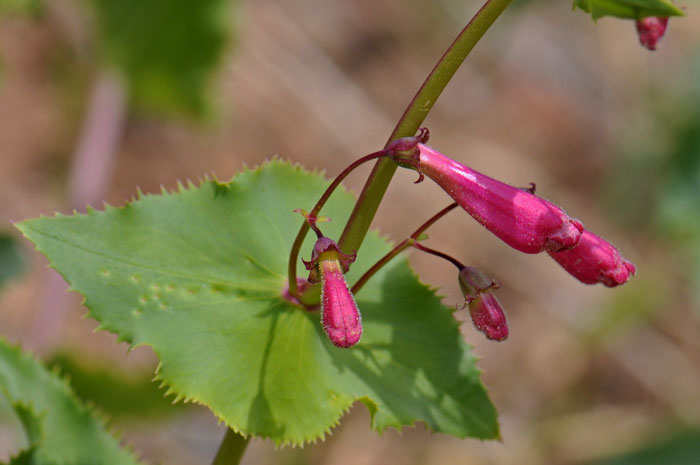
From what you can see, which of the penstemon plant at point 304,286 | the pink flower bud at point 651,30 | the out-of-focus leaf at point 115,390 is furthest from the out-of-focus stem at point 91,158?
the pink flower bud at point 651,30

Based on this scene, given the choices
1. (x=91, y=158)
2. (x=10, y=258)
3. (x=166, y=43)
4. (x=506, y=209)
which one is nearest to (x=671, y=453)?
(x=506, y=209)

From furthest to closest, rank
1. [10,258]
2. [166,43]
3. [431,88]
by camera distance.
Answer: [166,43] < [10,258] < [431,88]

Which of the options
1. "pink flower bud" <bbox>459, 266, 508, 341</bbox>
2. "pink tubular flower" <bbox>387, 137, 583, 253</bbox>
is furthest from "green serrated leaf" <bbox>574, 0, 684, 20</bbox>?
"pink flower bud" <bbox>459, 266, 508, 341</bbox>

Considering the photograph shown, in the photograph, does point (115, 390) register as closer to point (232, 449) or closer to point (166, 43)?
point (232, 449)

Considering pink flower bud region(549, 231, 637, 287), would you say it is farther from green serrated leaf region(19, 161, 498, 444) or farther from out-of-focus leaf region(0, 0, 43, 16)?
out-of-focus leaf region(0, 0, 43, 16)

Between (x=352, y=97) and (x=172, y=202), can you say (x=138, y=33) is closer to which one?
(x=352, y=97)

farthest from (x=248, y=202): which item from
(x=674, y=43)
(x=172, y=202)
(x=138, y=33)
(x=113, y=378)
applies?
(x=674, y=43)
